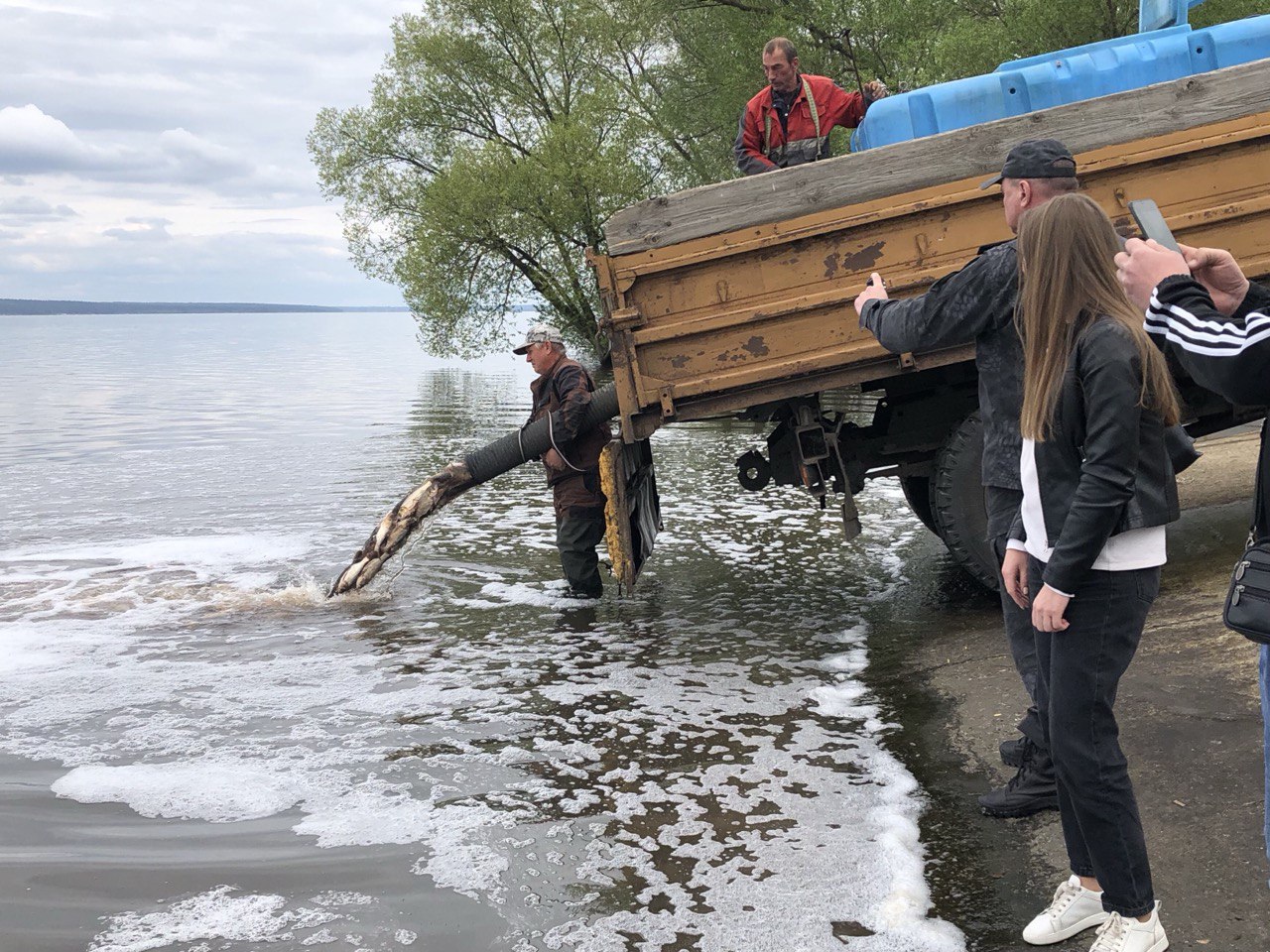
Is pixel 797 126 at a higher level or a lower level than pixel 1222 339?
higher

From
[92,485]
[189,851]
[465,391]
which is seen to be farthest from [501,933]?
[465,391]

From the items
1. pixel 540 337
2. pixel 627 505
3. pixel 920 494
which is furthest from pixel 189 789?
pixel 920 494

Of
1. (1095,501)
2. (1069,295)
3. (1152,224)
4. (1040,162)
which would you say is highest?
(1040,162)

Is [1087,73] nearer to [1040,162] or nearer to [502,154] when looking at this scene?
[1040,162]

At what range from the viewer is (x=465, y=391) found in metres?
31.4

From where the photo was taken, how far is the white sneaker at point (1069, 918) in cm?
322

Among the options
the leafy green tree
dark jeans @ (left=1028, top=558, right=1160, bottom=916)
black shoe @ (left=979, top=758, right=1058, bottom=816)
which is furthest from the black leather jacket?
the leafy green tree

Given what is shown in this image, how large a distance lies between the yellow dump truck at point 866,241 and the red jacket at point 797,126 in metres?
1.29

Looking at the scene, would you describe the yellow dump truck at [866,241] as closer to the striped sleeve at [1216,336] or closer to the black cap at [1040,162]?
the black cap at [1040,162]

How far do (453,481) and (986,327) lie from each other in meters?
4.81

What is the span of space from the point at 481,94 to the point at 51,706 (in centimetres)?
2825

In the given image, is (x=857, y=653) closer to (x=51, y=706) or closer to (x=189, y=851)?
(x=189, y=851)

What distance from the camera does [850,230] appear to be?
6.00m

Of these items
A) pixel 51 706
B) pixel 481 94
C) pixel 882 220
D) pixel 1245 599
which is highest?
pixel 481 94
